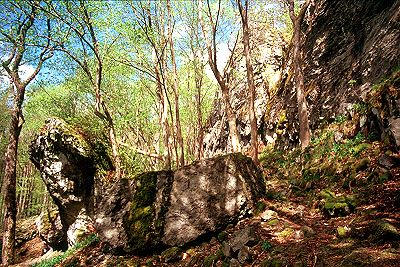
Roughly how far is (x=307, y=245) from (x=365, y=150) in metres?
4.10

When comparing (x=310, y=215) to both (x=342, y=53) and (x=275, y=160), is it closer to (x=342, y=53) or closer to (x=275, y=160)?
(x=275, y=160)

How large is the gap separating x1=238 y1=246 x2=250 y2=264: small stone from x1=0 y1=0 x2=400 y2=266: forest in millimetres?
25

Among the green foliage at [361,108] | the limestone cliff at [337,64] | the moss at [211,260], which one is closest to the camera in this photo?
the moss at [211,260]

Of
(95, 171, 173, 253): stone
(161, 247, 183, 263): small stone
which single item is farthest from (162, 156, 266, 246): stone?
(95, 171, 173, 253): stone

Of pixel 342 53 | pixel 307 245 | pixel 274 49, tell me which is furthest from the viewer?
pixel 274 49

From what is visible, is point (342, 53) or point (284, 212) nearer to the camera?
point (284, 212)

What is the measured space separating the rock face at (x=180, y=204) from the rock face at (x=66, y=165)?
23.9ft

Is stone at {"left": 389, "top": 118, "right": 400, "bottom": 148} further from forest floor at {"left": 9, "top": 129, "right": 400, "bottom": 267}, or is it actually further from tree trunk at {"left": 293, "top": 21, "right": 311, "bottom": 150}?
tree trunk at {"left": 293, "top": 21, "right": 311, "bottom": 150}

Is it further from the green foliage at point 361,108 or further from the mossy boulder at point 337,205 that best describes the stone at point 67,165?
the green foliage at point 361,108

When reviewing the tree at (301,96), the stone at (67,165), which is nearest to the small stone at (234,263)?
the tree at (301,96)

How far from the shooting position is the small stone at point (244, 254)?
17.5 ft

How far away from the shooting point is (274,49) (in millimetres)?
25172

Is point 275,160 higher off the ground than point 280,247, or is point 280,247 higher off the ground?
point 275,160

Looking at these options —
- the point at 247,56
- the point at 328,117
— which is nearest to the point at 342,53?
the point at 328,117
